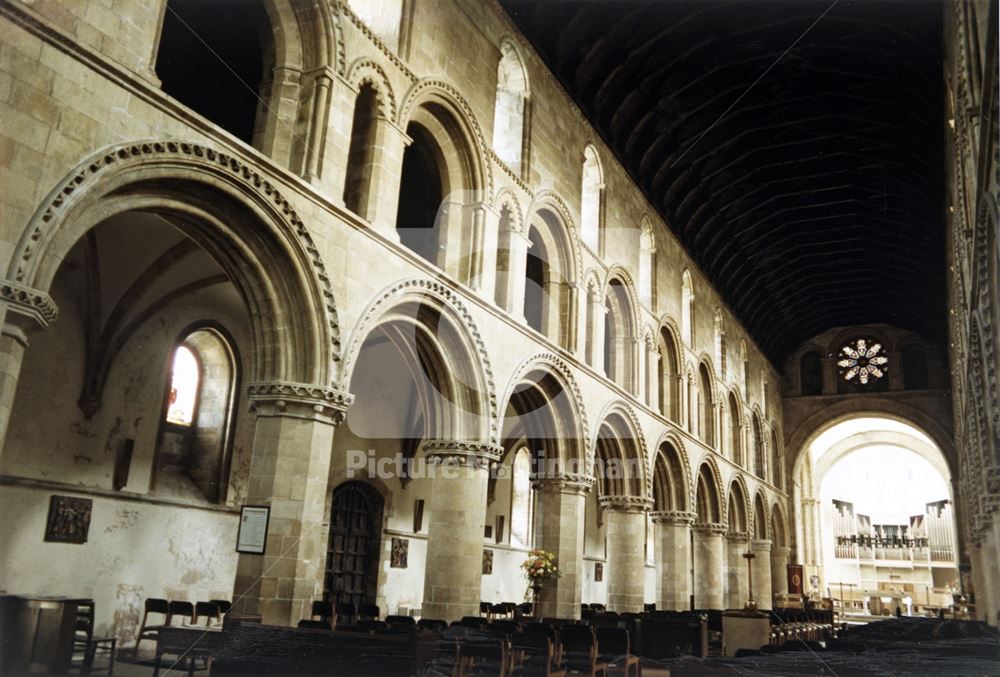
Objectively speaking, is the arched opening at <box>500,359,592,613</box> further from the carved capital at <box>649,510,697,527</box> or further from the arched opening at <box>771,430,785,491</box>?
the arched opening at <box>771,430,785,491</box>

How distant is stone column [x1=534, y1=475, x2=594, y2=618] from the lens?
15.6 m

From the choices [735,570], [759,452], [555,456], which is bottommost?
[735,570]

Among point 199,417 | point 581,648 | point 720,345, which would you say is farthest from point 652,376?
point 581,648

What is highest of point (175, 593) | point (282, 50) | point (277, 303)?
point (282, 50)

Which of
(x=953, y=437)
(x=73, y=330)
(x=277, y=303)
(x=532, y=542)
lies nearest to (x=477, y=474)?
(x=277, y=303)

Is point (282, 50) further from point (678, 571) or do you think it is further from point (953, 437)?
point (953, 437)

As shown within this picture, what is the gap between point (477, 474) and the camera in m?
13.0

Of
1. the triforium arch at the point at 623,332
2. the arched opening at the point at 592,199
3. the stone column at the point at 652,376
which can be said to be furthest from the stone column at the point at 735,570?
the arched opening at the point at 592,199

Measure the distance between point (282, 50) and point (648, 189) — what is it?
12881mm

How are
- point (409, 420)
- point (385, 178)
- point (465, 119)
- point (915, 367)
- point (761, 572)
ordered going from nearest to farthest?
1. point (385, 178)
2. point (465, 119)
3. point (409, 420)
4. point (761, 572)
5. point (915, 367)

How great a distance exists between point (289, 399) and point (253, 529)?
58.3 inches

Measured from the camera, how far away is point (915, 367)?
35812 millimetres

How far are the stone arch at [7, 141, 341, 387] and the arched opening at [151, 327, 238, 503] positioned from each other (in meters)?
4.59

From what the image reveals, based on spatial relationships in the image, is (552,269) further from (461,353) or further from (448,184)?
(461,353)
